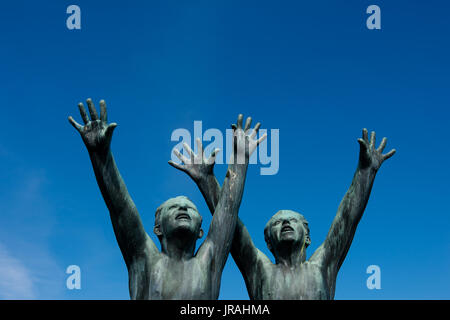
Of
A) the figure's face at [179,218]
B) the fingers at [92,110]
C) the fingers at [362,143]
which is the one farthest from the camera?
the fingers at [362,143]

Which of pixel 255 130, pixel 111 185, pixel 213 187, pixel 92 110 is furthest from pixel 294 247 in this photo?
pixel 92 110

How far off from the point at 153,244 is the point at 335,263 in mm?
2906

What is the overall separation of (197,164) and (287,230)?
6.19 feet

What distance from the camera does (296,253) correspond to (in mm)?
9305

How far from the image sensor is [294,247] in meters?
9.27

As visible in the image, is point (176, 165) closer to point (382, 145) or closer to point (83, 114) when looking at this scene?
point (83, 114)

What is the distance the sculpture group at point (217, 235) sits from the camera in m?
8.40

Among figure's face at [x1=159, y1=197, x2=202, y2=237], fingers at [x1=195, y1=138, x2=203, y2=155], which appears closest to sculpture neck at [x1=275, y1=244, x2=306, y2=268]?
figure's face at [x1=159, y1=197, x2=202, y2=237]

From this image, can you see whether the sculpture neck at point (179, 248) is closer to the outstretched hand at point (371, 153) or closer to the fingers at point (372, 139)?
the outstretched hand at point (371, 153)

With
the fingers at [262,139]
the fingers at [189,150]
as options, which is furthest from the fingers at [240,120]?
the fingers at [189,150]

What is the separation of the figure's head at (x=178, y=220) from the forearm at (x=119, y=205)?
330mm

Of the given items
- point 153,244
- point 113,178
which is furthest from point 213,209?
point 113,178
